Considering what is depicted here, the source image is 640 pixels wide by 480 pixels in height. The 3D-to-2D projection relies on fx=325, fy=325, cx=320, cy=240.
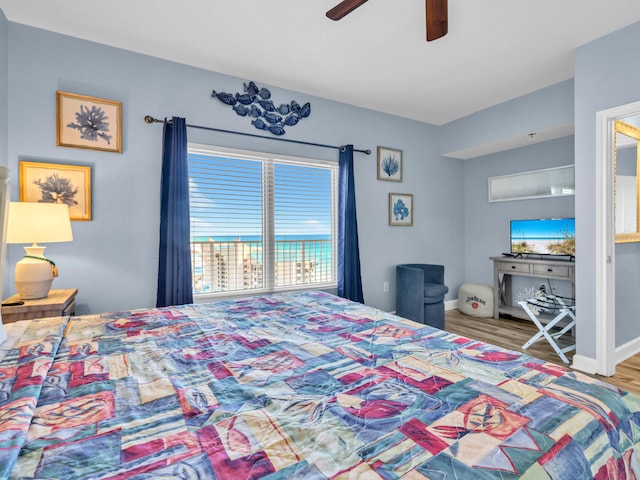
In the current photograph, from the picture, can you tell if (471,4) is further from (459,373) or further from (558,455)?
(558,455)

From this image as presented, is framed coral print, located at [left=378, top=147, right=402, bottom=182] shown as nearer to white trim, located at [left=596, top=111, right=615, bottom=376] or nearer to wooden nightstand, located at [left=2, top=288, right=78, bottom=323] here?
white trim, located at [left=596, top=111, right=615, bottom=376]

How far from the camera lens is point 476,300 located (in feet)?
15.1

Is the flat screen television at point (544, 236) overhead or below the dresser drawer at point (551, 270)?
overhead

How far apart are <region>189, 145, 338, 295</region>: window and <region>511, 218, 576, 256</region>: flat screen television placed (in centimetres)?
258

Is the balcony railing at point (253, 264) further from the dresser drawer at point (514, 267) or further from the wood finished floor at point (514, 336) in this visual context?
the dresser drawer at point (514, 267)

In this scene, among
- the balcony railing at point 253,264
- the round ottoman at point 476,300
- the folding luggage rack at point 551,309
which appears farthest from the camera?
the round ottoman at point 476,300

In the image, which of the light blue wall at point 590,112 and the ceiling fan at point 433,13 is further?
the light blue wall at point 590,112

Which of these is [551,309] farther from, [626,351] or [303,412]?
[303,412]

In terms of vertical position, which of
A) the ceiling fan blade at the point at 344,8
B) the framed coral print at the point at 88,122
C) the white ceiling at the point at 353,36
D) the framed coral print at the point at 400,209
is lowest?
the framed coral print at the point at 400,209

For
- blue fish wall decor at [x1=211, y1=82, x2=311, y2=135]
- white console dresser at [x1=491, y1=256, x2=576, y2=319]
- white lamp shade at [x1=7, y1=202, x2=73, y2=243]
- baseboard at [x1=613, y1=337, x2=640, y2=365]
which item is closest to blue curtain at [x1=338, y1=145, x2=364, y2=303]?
blue fish wall decor at [x1=211, y1=82, x2=311, y2=135]

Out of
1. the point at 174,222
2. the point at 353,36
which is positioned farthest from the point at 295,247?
the point at 353,36

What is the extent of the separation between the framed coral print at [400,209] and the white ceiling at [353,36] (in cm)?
137

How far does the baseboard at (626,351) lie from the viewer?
9.66 feet

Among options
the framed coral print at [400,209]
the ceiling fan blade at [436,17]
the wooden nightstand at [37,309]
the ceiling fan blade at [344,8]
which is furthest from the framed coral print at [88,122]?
the framed coral print at [400,209]
